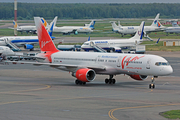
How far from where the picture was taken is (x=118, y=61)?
45812 mm

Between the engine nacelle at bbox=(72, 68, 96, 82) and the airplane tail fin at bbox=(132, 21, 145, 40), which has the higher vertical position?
the airplane tail fin at bbox=(132, 21, 145, 40)

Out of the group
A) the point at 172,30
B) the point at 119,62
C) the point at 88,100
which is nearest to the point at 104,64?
the point at 119,62

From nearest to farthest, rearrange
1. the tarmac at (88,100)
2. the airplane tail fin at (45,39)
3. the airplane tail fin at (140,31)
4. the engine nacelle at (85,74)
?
the tarmac at (88,100), the engine nacelle at (85,74), the airplane tail fin at (45,39), the airplane tail fin at (140,31)

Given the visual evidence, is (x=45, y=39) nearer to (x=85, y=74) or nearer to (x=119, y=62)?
(x=85, y=74)

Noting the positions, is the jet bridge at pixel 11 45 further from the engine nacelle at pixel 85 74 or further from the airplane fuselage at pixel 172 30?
the airplane fuselage at pixel 172 30

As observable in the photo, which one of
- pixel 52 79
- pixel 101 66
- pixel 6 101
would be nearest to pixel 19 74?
pixel 52 79

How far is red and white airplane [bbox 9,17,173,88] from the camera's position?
4297 cm

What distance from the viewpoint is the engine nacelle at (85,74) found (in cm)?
4487

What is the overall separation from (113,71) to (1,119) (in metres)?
23.7

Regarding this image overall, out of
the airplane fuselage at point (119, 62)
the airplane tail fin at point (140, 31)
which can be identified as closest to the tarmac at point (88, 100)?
the airplane fuselage at point (119, 62)

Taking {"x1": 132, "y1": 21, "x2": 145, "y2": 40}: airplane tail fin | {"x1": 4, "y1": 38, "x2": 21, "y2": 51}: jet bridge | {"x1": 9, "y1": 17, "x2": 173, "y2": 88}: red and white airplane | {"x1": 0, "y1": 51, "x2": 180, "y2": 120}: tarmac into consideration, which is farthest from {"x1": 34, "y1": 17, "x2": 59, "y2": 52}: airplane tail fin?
{"x1": 4, "y1": 38, "x2": 21, "y2": 51}: jet bridge

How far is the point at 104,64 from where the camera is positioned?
4722 cm

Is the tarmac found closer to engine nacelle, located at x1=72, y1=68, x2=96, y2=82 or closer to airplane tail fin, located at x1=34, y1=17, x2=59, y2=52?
engine nacelle, located at x1=72, y1=68, x2=96, y2=82

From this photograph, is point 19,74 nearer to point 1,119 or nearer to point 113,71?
point 113,71
